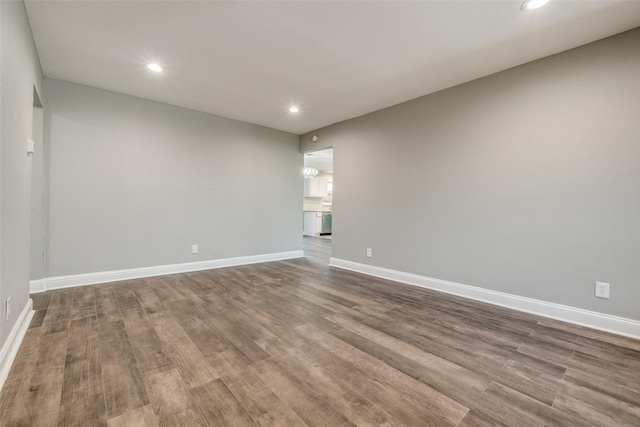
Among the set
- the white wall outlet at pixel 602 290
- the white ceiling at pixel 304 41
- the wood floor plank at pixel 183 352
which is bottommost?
the wood floor plank at pixel 183 352

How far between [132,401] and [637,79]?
13.7 ft

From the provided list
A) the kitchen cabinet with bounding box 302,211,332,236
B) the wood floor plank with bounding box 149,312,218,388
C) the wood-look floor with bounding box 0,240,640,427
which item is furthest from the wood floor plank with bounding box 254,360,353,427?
the kitchen cabinet with bounding box 302,211,332,236

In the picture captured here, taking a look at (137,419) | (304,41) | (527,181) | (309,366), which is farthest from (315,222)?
(137,419)

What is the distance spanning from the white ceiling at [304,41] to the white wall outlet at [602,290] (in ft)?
6.96

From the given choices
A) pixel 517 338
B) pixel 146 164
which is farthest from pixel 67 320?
pixel 517 338

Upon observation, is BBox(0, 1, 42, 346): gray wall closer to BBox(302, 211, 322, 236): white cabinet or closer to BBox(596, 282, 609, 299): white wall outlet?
BBox(596, 282, 609, 299): white wall outlet

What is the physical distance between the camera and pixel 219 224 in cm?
449

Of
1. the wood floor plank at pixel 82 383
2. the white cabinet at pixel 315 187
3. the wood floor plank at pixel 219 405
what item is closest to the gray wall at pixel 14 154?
the wood floor plank at pixel 82 383

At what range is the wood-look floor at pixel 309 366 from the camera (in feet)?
4.35

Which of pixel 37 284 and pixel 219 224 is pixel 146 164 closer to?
pixel 219 224

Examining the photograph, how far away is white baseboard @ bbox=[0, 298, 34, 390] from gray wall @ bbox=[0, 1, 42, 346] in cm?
5

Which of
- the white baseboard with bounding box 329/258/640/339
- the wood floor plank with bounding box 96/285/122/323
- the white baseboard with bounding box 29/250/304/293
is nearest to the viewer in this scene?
the white baseboard with bounding box 329/258/640/339

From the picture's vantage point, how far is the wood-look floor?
1.33 meters

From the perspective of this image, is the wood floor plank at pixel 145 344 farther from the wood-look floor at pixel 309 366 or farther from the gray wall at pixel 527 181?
the gray wall at pixel 527 181
